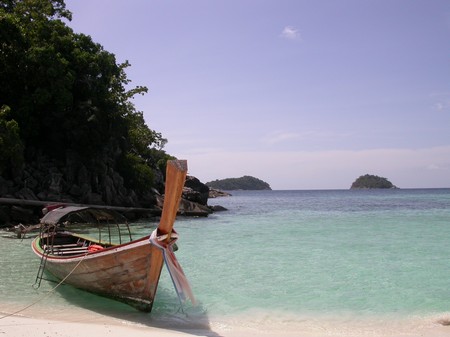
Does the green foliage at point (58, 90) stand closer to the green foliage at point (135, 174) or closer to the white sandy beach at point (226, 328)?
the green foliage at point (135, 174)

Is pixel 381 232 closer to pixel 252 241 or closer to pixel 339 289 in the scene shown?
pixel 252 241

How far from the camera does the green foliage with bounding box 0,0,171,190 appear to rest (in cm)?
2491

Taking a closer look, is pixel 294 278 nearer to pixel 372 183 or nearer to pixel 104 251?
pixel 104 251

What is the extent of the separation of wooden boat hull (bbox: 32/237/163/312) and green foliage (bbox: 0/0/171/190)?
631 inches

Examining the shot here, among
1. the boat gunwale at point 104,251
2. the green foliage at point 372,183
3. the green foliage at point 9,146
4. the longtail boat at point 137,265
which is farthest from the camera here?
the green foliage at point 372,183

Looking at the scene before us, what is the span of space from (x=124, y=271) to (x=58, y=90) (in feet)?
68.5

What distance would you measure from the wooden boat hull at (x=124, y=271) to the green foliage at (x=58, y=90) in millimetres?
16029

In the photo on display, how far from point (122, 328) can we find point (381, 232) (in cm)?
1763

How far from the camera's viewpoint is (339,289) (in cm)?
968

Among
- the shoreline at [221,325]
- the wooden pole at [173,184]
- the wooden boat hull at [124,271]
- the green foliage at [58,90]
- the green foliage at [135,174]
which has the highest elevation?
the green foliage at [58,90]

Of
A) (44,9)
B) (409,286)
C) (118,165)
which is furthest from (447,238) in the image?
(44,9)

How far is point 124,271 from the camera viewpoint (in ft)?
23.8

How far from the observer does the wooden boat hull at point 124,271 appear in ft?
22.8

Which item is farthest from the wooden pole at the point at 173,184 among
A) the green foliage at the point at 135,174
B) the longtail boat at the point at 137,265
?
the green foliage at the point at 135,174
